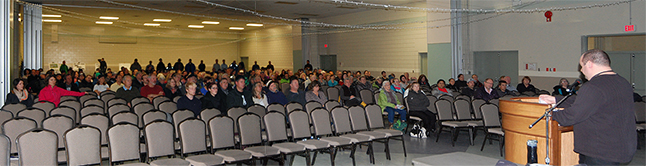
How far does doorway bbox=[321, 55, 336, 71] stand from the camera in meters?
23.1

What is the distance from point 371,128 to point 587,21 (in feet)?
25.2

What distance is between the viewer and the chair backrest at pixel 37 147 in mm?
4488

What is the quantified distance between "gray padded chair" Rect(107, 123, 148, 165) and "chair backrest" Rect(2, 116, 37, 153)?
54.7 inches

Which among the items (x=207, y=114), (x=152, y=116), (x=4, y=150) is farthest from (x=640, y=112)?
(x=4, y=150)

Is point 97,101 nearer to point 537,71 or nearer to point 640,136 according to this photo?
point 640,136

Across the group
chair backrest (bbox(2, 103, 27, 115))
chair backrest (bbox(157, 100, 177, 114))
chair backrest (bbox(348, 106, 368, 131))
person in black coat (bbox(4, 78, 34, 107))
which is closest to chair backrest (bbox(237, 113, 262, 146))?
chair backrest (bbox(348, 106, 368, 131))

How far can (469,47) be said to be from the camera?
14.9 m

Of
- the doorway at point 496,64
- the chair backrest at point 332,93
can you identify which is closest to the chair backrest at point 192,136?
the chair backrest at point 332,93

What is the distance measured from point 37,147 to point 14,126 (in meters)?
1.34

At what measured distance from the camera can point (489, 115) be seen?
762cm

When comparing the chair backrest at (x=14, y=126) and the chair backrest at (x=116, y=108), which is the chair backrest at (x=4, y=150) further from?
the chair backrest at (x=116, y=108)

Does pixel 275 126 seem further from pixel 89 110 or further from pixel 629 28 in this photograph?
pixel 629 28

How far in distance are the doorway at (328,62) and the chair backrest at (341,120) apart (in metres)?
16.1

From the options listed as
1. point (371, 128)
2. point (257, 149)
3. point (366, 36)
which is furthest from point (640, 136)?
point (366, 36)
